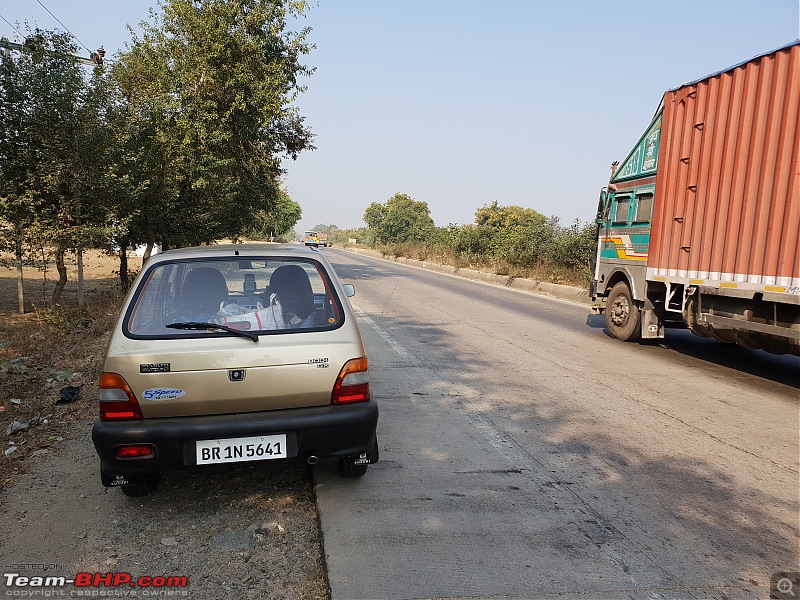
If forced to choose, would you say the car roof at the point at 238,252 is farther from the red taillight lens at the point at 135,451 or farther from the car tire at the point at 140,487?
the car tire at the point at 140,487

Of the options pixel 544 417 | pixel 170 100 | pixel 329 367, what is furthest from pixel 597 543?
pixel 170 100

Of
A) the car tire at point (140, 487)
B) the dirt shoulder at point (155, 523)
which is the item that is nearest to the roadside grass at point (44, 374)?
the dirt shoulder at point (155, 523)

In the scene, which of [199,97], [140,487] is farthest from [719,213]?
[199,97]

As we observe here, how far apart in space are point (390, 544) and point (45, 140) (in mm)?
9789

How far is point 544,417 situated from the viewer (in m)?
5.18

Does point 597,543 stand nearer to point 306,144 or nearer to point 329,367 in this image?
point 329,367

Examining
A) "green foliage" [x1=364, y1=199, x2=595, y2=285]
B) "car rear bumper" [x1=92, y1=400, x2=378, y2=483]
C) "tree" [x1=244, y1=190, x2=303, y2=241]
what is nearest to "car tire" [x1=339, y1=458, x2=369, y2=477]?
"car rear bumper" [x1=92, y1=400, x2=378, y2=483]

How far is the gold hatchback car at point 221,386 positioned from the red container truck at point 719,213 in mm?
5335

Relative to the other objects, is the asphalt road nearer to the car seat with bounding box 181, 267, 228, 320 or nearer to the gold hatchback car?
the gold hatchback car

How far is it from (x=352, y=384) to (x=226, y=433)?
751 millimetres

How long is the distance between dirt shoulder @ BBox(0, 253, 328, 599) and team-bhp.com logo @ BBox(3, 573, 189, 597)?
1cm

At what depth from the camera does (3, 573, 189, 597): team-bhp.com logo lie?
2631mm

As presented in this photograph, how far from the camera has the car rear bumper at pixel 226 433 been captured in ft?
10.0

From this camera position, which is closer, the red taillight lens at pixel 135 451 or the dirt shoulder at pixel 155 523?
the dirt shoulder at pixel 155 523
